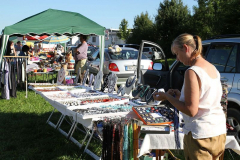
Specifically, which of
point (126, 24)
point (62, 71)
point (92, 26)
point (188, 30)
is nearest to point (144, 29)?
point (188, 30)

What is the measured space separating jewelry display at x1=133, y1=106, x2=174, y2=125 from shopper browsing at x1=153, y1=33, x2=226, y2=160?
0.59m

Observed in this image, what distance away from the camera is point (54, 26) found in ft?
30.4

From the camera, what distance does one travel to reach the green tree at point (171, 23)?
3322 centimetres

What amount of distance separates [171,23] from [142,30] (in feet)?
17.5

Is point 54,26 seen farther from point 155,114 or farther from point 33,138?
point 155,114

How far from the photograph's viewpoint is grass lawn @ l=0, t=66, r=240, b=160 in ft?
14.7

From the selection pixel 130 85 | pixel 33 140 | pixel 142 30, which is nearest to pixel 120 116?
pixel 130 85

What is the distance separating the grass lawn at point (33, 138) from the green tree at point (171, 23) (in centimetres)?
2679

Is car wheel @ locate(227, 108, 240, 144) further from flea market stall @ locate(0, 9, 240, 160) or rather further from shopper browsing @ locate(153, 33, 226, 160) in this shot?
shopper browsing @ locate(153, 33, 226, 160)

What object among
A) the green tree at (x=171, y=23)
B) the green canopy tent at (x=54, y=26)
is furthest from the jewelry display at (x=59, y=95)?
the green tree at (x=171, y=23)

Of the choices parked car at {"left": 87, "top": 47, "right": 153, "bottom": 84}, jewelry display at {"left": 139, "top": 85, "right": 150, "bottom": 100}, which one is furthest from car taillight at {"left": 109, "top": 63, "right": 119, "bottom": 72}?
jewelry display at {"left": 139, "top": 85, "right": 150, "bottom": 100}

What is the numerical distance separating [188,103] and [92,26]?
26.8 feet

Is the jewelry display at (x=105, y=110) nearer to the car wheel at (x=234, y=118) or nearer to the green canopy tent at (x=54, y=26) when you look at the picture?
the car wheel at (x=234, y=118)

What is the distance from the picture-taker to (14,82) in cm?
908
